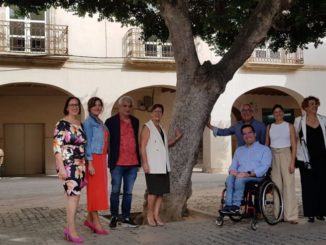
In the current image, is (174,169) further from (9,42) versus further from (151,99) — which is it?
(151,99)

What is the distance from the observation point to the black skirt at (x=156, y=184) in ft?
23.4

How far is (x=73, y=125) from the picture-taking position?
626 cm

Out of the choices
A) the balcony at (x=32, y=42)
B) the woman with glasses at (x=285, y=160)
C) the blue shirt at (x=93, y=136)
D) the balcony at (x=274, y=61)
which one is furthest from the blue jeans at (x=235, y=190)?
the balcony at (x=274, y=61)

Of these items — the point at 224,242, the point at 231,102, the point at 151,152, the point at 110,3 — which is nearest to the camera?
the point at 224,242

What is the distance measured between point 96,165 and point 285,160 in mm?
2817

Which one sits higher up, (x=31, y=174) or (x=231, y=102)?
(x=231, y=102)

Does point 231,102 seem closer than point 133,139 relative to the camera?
No

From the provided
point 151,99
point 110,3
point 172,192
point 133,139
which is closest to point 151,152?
point 133,139

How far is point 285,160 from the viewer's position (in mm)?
7598

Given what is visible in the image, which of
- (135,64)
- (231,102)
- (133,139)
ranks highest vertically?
(135,64)

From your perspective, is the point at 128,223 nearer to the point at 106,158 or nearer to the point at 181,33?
the point at 106,158

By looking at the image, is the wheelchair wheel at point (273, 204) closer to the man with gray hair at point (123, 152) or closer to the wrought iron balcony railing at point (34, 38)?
the man with gray hair at point (123, 152)

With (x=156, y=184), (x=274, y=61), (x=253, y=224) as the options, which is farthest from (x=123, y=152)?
(x=274, y=61)

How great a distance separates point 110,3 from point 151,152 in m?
4.02
